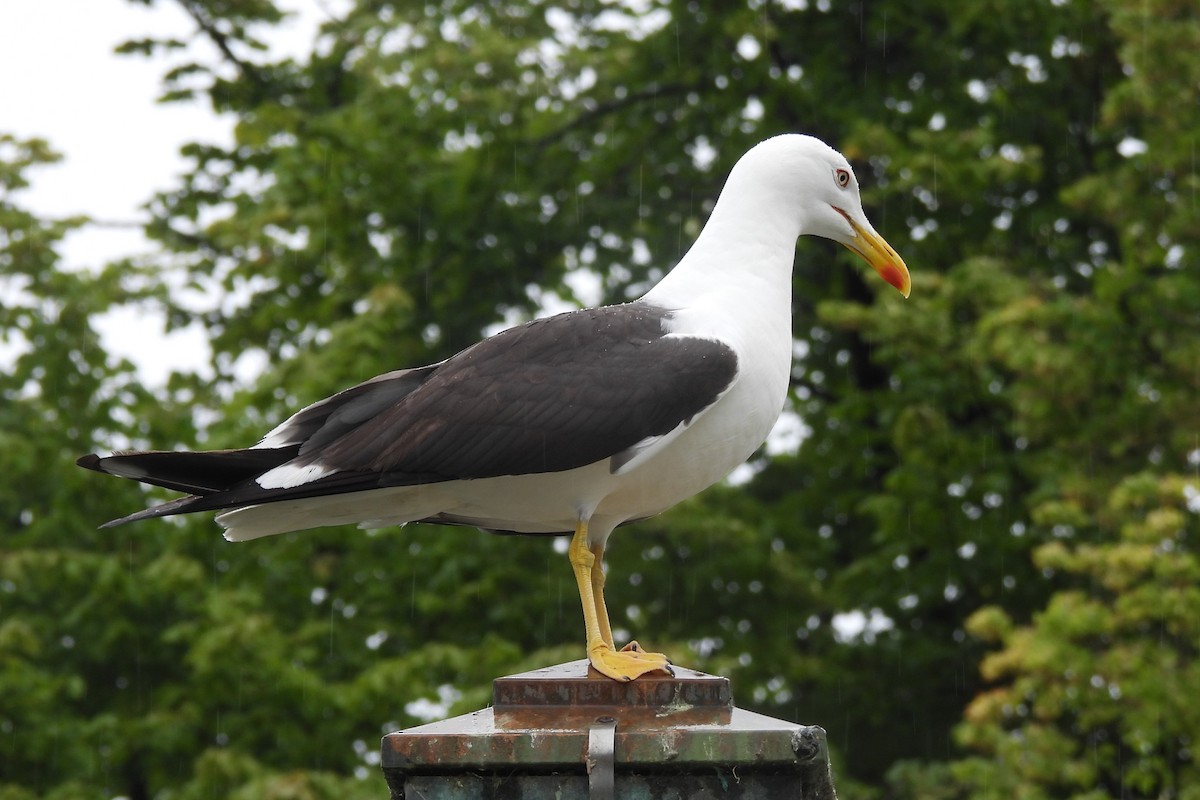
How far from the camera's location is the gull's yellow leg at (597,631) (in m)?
3.38

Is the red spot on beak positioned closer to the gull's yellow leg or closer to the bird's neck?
the bird's neck

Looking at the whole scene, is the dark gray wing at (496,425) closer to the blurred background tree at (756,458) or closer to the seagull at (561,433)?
the seagull at (561,433)

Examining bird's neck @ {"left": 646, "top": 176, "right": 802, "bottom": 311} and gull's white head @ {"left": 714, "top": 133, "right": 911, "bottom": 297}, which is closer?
bird's neck @ {"left": 646, "top": 176, "right": 802, "bottom": 311}

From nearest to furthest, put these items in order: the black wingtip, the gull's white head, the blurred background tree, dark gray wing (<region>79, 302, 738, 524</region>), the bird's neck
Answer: the black wingtip < dark gray wing (<region>79, 302, 738, 524</region>) < the bird's neck < the gull's white head < the blurred background tree

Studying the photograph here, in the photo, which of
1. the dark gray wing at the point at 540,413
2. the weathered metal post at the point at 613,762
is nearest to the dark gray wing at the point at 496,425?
the dark gray wing at the point at 540,413

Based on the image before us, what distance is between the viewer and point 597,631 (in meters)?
3.59

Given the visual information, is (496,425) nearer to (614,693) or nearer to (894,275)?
(614,693)

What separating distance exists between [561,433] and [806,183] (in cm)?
95

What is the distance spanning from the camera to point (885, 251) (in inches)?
167

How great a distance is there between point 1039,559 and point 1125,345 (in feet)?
5.53

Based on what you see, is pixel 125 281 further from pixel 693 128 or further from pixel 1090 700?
pixel 1090 700

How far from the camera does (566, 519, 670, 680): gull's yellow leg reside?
338 cm

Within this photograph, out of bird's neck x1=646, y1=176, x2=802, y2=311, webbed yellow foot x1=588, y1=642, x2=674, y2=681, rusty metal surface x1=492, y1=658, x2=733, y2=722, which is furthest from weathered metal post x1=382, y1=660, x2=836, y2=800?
bird's neck x1=646, y1=176, x2=802, y2=311

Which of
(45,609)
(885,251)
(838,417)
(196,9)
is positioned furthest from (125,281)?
(885,251)
